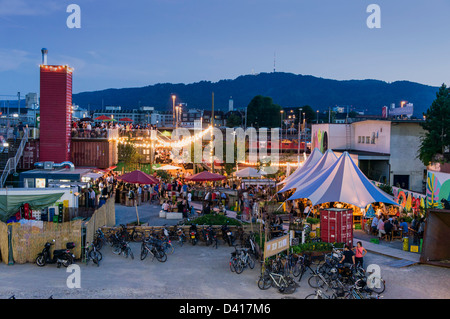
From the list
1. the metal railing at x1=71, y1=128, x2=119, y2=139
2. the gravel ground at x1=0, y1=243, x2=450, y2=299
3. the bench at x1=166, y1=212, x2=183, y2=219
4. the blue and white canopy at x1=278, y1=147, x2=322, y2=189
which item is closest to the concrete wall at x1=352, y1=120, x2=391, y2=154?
the blue and white canopy at x1=278, y1=147, x2=322, y2=189

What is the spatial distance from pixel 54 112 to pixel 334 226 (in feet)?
73.5

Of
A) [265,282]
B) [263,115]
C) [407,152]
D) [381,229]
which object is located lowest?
[265,282]

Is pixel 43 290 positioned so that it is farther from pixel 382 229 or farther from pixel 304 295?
pixel 382 229

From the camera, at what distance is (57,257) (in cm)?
1455

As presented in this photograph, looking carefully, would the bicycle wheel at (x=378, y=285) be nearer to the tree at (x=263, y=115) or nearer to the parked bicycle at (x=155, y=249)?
the parked bicycle at (x=155, y=249)

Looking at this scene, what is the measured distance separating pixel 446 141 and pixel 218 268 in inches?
1035

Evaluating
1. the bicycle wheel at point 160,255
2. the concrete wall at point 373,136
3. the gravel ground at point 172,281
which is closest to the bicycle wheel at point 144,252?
the gravel ground at point 172,281

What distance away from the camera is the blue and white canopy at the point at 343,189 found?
19.6 m

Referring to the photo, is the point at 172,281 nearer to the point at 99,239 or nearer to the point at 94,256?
the point at 94,256

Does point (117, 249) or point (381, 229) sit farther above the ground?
point (381, 229)

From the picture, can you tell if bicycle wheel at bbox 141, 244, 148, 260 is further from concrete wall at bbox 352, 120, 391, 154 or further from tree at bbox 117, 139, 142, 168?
concrete wall at bbox 352, 120, 391, 154

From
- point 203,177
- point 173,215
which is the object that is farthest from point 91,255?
point 203,177

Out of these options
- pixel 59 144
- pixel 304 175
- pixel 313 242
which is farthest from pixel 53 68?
pixel 313 242

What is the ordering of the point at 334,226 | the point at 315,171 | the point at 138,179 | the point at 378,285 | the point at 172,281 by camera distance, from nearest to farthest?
the point at 378,285 → the point at 172,281 → the point at 334,226 → the point at 138,179 → the point at 315,171
